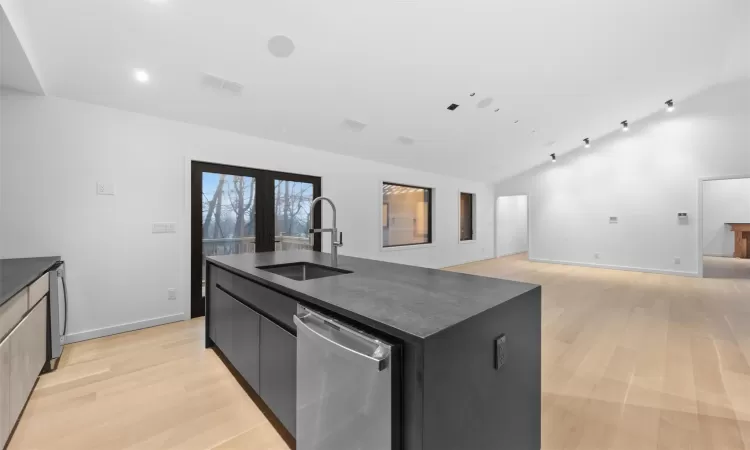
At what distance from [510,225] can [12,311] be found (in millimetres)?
10596

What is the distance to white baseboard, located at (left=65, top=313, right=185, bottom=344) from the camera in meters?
2.94

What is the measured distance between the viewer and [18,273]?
196cm

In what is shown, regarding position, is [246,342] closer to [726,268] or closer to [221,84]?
[221,84]

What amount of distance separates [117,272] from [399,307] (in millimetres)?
3311

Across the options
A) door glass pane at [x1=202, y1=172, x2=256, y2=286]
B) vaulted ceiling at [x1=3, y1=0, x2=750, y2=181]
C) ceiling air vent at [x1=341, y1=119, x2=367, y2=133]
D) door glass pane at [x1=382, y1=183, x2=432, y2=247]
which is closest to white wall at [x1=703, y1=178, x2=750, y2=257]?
vaulted ceiling at [x1=3, y1=0, x2=750, y2=181]

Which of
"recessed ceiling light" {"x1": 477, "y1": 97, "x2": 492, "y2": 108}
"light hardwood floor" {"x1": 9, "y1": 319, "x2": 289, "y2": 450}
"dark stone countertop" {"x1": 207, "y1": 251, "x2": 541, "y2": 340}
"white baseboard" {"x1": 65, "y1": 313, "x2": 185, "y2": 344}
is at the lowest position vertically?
"light hardwood floor" {"x1": 9, "y1": 319, "x2": 289, "y2": 450}

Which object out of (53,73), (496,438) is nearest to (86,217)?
(53,73)

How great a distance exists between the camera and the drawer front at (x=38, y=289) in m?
1.96

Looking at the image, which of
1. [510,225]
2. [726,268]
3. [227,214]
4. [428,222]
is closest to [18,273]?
[227,214]

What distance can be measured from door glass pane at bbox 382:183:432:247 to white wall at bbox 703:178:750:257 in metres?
8.07

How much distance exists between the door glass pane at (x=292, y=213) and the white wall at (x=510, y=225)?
20.5ft

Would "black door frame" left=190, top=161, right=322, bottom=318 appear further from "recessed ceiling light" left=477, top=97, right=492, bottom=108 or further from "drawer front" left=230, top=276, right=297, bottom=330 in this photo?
"recessed ceiling light" left=477, top=97, right=492, bottom=108

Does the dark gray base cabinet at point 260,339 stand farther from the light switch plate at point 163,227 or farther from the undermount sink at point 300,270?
the light switch plate at point 163,227

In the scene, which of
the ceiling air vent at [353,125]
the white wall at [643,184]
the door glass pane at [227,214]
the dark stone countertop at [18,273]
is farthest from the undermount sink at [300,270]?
the white wall at [643,184]
